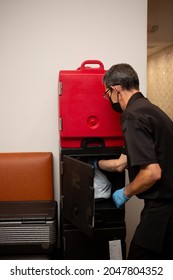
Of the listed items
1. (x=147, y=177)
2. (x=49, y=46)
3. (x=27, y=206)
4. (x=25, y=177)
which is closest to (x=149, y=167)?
(x=147, y=177)

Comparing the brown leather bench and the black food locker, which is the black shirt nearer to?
the black food locker

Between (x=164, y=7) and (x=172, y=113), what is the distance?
1.35m

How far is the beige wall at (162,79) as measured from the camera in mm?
3885

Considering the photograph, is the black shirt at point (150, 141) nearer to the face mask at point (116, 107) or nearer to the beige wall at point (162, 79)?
the face mask at point (116, 107)

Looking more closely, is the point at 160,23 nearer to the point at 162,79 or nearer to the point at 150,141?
the point at 162,79

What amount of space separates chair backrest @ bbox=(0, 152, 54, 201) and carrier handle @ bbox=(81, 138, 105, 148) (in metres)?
0.48

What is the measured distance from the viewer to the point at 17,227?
4.94ft

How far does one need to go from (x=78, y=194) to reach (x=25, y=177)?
657mm

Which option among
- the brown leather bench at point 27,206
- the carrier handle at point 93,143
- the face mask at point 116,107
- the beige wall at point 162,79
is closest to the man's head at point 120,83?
the face mask at point 116,107

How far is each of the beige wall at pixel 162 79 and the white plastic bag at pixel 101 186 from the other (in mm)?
2448

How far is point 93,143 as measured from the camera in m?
1.57
